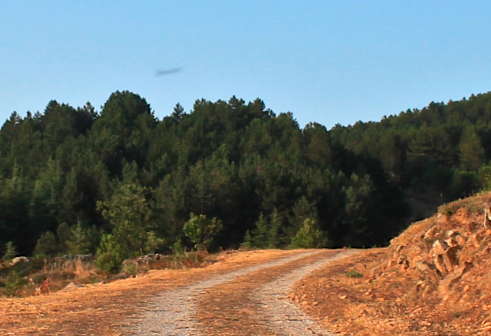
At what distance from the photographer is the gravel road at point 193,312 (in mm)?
8406

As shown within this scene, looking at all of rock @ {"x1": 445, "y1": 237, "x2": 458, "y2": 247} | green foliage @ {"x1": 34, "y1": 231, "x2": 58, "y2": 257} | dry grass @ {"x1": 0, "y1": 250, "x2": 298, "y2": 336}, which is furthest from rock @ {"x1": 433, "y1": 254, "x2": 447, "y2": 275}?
green foliage @ {"x1": 34, "y1": 231, "x2": 58, "y2": 257}

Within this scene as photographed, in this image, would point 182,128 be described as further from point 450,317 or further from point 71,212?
point 450,317

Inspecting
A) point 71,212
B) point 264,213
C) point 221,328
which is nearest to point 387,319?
point 221,328

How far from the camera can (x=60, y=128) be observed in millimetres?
93250

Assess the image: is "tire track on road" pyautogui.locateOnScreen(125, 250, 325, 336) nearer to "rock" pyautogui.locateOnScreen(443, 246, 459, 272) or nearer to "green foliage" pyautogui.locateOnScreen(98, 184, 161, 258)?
"rock" pyautogui.locateOnScreen(443, 246, 459, 272)

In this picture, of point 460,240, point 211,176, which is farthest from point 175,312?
point 211,176

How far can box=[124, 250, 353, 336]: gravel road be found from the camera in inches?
331

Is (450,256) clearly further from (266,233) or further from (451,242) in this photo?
(266,233)

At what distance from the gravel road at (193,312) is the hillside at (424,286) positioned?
400 mm

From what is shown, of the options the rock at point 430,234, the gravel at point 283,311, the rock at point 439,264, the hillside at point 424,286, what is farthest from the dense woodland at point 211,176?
the rock at point 439,264

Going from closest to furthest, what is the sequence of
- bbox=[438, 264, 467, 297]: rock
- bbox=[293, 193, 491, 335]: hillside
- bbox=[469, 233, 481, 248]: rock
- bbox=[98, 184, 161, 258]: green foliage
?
bbox=[293, 193, 491, 335]: hillside < bbox=[438, 264, 467, 297]: rock < bbox=[469, 233, 481, 248]: rock < bbox=[98, 184, 161, 258]: green foliage

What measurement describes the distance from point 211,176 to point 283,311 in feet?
172

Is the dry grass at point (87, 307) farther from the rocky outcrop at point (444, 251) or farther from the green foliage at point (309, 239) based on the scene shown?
the green foliage at point (309, 239)

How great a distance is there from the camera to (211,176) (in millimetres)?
62250
